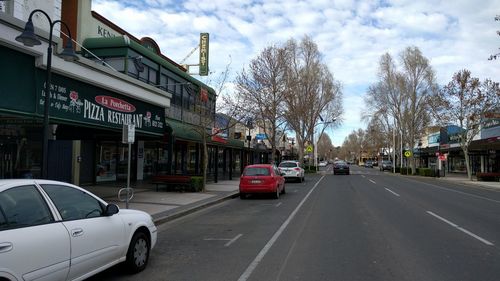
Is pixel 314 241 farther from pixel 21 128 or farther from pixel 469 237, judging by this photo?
pixel 21 128

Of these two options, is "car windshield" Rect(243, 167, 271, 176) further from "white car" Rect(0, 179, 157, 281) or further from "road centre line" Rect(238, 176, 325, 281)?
"white car" Rect(0, 179, 157, 281)

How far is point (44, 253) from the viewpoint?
4.78 metres

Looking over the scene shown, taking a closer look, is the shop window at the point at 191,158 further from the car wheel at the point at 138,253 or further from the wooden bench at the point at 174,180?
the car wheel at the point at 138,253

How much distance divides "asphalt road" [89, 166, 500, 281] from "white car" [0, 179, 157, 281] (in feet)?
2.60

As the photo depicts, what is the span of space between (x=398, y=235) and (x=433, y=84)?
4969 cm

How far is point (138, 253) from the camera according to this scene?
22.9ft

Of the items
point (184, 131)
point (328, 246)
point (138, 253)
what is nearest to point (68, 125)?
point (184, 131)

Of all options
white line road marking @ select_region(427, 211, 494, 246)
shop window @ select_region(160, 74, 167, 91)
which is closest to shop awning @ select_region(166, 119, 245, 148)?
shop window @ select_region(160, 74, 167, 91)

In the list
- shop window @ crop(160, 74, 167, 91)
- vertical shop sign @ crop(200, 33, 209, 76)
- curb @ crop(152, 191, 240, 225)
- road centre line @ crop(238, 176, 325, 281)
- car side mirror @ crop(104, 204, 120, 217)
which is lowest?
road centre line @ crop(238, 176, 325, 281)

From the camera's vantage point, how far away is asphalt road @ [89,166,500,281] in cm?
681

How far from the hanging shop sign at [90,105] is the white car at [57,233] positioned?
6.47m

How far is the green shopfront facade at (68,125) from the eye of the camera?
1081 centimetres

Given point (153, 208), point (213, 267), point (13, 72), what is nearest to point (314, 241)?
point (213, 267)

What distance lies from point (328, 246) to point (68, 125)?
387 inches
